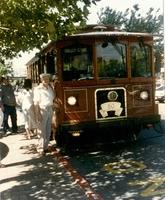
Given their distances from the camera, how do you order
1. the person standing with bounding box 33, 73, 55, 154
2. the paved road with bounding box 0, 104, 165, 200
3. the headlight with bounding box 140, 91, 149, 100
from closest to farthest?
1. the paved road with bounding box 0, 104, 165, 200
2. the person standing with bounding box 33, 73, 55, 154
3. the headlight with bounding box 140, 91, 149, 100

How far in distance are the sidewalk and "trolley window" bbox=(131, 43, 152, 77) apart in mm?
2728

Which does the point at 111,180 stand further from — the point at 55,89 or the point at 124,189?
the point at 55,89

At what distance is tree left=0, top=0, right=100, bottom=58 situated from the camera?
23.8 feet

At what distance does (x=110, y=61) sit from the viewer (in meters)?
10.1

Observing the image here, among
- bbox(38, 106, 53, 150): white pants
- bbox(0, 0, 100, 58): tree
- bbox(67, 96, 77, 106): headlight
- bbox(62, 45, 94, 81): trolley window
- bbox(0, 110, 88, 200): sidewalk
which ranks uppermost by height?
bbox(0, 0, 100, 58): tree

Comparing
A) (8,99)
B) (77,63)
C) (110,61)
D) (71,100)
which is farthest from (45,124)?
(8,99)

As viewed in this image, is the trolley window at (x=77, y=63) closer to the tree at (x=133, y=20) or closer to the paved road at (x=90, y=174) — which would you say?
the paved road at (x=90, y=174)

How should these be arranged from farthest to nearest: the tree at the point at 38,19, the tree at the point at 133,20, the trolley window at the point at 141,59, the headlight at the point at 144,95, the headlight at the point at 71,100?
1. the tree at the point at 133,20
2. the trolley window at the point at 141,59
3. the headlight at the point at 144,95
4. the headlight at the point at 71,100
5. the tree at the point at 38,19

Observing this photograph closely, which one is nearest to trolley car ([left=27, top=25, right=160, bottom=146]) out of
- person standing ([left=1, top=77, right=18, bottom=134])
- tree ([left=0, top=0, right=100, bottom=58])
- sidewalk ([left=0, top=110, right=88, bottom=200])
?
sidewalk ([left=0, top=110, right=88, bottom=200])

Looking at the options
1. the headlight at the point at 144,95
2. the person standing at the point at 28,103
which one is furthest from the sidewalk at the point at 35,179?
the headlight at the point at 144,95

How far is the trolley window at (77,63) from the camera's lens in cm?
989

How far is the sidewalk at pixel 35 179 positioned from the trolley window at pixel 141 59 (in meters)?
2.73

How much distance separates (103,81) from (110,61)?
1.63 ft

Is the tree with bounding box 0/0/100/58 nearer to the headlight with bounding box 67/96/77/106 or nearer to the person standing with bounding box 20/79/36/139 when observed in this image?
the headlight with bounding box 67/96/77/106
